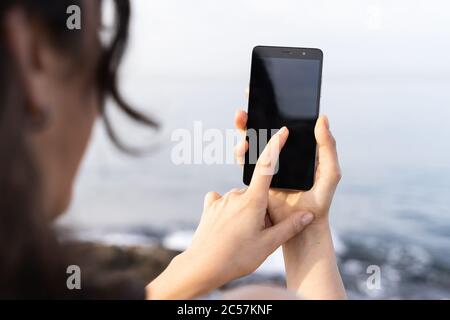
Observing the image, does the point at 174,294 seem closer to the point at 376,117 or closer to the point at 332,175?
the point at 332,175

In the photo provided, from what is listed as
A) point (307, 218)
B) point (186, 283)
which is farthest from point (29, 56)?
point (307, 218)

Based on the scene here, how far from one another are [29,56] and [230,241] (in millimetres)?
450

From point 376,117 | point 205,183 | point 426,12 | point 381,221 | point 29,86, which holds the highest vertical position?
point 426,12

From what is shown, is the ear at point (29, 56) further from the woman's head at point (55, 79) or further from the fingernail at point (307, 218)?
the fingernail at point (307, 218)

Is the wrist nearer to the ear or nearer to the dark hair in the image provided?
the dark hair

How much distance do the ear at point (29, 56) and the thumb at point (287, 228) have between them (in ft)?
1.55

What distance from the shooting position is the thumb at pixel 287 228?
870mm

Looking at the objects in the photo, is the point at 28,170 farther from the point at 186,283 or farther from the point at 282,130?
the point at 282,130

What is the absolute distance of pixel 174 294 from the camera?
2.63 feet

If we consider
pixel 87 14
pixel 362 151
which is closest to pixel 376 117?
pixel 362 151

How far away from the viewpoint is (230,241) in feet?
2.75

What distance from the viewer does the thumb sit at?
87 cm
